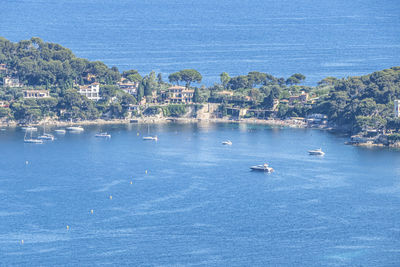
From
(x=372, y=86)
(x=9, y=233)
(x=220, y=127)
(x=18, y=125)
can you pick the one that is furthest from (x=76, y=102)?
(x=9, y=233)

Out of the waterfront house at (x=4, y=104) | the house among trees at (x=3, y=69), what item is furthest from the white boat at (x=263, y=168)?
the house among trees at (x=3, y=69)

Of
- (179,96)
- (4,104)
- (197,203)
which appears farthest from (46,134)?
(197,203)

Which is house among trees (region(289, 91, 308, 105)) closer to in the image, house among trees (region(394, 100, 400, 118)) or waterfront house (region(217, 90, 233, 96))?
waterfront house (region(217, 90, 233, 96))

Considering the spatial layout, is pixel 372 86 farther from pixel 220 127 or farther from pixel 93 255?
pixel 93 255

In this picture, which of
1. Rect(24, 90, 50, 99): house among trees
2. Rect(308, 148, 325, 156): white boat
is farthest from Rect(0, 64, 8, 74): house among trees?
Rect(308, 148, 325, 156): white boat

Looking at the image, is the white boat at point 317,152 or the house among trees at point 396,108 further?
the house among trees at point 396,108

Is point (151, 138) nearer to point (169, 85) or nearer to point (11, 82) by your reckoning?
point (169, 85)

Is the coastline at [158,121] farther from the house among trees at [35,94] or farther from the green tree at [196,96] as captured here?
the house among trees at [35,94]
